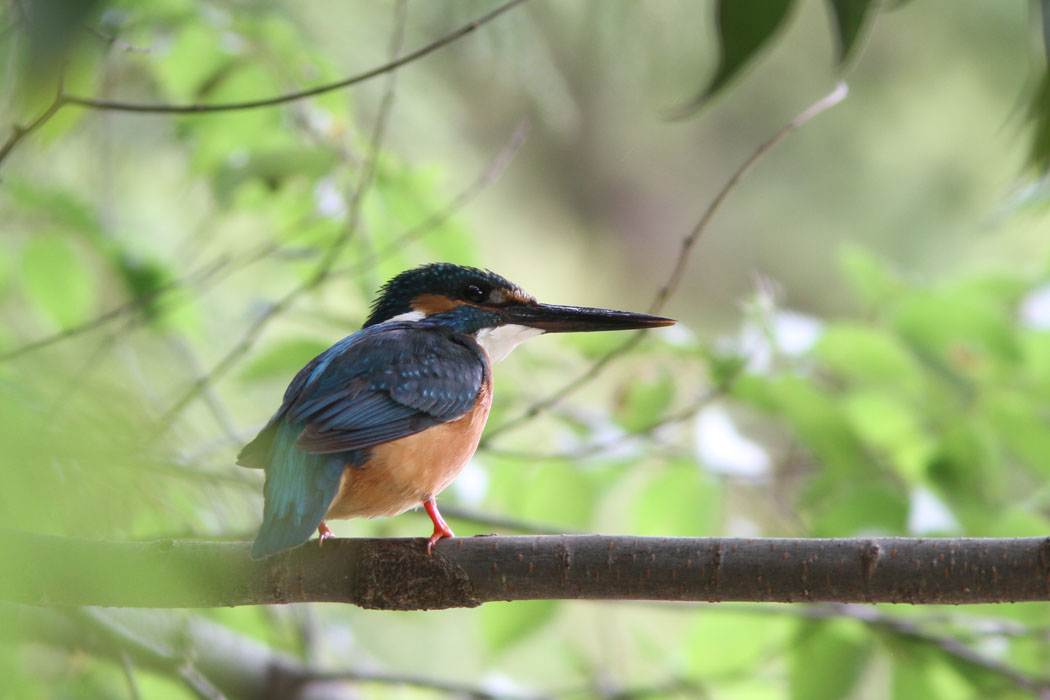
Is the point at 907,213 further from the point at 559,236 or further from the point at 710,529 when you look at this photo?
the point at 710,529

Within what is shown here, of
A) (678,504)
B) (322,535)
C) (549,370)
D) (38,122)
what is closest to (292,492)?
(322,535)

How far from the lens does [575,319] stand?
1.75m

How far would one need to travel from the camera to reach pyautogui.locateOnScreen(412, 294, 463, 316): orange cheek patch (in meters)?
1.92

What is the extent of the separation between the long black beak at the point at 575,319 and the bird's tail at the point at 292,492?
49 cm

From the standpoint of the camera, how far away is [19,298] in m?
3.38

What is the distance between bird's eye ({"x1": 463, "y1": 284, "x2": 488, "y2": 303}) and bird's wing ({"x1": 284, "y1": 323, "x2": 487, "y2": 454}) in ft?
0.52

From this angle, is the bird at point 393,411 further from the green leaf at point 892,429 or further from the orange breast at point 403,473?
the green leaf at point 892,429

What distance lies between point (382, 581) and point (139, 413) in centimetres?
61

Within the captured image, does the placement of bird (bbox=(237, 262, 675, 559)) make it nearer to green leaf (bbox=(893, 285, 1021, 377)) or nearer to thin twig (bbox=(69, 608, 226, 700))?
thin twig (bbox=(69, 608, 226, 700))

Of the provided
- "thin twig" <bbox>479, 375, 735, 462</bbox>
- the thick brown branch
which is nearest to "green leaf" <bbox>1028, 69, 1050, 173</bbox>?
the thick brown branch

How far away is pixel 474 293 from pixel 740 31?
1332mm

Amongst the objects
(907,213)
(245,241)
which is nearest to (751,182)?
(907,213)

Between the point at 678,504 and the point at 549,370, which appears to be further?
the point at 549,370

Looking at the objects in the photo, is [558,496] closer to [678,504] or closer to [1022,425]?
[678,504]
